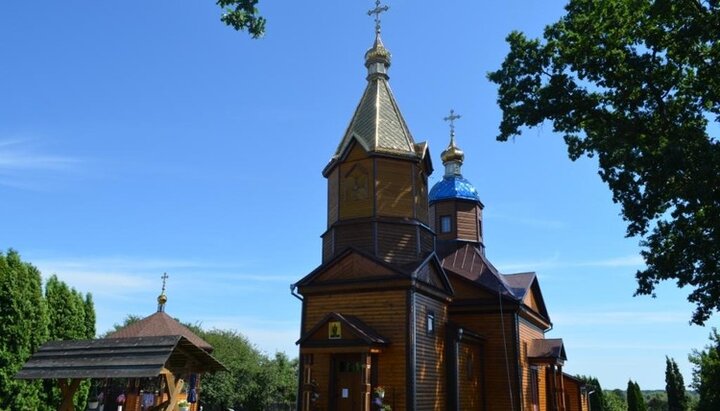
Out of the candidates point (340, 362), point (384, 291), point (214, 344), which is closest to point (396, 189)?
point (384, 291)

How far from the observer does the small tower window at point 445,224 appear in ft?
84.7

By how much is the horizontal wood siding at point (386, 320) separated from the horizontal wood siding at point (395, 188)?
283cm

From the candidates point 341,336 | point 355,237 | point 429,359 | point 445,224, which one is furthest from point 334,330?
point 445,224

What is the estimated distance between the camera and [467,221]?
25.8 meters

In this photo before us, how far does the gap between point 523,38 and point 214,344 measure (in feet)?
83.2

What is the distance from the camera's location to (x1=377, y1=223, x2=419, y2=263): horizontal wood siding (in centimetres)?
1788

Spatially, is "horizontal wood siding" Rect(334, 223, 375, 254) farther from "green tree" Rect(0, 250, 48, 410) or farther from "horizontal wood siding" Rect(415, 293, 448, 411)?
"green tree" Rect(0, 250, 48, 410)

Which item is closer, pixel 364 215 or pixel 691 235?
pixel 691 235

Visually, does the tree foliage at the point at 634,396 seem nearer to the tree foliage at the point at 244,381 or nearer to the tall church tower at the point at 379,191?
the tree foliage at the point at 244,381

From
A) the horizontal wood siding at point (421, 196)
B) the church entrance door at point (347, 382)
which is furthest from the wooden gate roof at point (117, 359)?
the horizontal wood siding at point (421, 196)

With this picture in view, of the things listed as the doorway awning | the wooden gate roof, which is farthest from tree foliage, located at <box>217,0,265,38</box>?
the doorway awning

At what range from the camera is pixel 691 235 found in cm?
1453

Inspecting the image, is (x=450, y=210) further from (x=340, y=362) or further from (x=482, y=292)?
(x=340, y=362)

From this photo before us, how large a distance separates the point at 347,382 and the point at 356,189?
6084 millimetres
